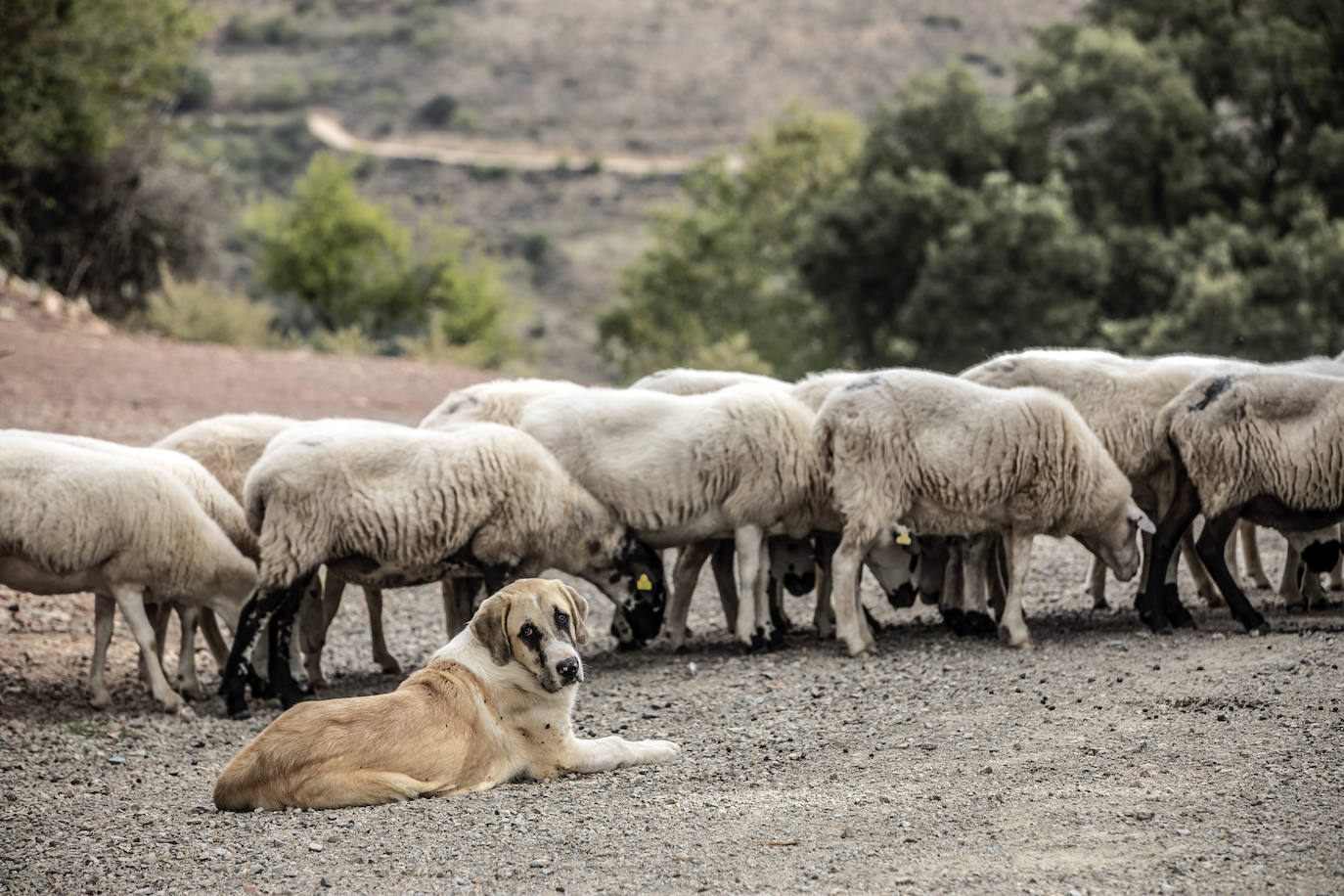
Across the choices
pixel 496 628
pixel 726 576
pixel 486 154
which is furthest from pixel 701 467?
pixel 486 154

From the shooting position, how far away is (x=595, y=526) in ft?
33.7

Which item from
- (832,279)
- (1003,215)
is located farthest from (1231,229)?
(832,279)

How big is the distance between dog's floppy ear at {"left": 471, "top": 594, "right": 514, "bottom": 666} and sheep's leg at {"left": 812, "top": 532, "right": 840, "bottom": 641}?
4.23 m

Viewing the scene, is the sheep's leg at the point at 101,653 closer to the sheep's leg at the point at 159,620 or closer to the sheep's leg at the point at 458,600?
the sheep's leg at the point at 159,620

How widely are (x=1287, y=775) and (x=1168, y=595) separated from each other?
419cm

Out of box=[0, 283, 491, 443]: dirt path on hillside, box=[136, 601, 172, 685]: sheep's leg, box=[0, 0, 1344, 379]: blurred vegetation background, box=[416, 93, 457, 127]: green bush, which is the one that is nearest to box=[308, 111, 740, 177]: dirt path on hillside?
box=[416, 93, 457, 127]: green bush

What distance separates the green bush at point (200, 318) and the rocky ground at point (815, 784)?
17.1m

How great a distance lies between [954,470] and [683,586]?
2.36 meters

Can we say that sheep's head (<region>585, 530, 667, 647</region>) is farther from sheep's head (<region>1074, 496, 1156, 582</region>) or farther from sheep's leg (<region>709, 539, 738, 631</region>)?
sheep's head (<region>1074, 496, 1156, 582</region>)

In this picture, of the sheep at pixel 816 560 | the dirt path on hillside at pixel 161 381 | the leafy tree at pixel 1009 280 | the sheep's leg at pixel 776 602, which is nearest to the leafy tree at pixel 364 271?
the leafy tree at pixel 1009 280

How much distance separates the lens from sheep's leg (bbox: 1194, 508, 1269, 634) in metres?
9.88

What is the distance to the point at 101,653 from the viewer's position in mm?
9547

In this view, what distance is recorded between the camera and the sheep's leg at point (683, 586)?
1092 cm

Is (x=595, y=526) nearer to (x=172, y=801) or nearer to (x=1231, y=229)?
(x=172, y=801)
